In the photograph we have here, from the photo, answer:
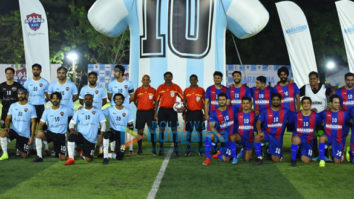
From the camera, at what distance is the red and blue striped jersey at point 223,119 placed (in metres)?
7.58

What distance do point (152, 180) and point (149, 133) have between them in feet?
9.86

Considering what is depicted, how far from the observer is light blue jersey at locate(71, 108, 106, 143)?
7578mm

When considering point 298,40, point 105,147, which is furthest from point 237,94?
point 298,40

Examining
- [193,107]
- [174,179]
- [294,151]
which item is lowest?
[174,179]

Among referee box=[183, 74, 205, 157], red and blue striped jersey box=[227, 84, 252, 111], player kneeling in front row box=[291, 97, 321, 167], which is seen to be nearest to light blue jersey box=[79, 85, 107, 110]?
referee box=[183, 74, 205, 157]

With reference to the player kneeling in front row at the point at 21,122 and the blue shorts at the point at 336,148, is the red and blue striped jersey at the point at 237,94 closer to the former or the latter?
the blue shorts at the point at 336,148

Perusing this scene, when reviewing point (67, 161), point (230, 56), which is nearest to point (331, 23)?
point (230, 56)

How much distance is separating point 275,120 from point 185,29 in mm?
2656

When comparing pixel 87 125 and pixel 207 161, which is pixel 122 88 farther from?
pixel 207 161

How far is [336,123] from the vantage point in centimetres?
743

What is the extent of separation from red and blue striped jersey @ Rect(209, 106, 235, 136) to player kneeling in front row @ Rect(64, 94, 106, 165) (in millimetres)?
1951

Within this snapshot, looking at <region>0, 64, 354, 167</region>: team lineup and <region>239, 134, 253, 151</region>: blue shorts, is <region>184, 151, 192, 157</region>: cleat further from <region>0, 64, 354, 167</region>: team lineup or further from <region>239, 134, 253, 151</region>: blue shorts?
<region>239, 134, 253, 151</region>: blue shorts

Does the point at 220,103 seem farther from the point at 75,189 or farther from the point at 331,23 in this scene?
the point at 331,23

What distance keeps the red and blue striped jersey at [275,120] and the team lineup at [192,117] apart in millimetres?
17
